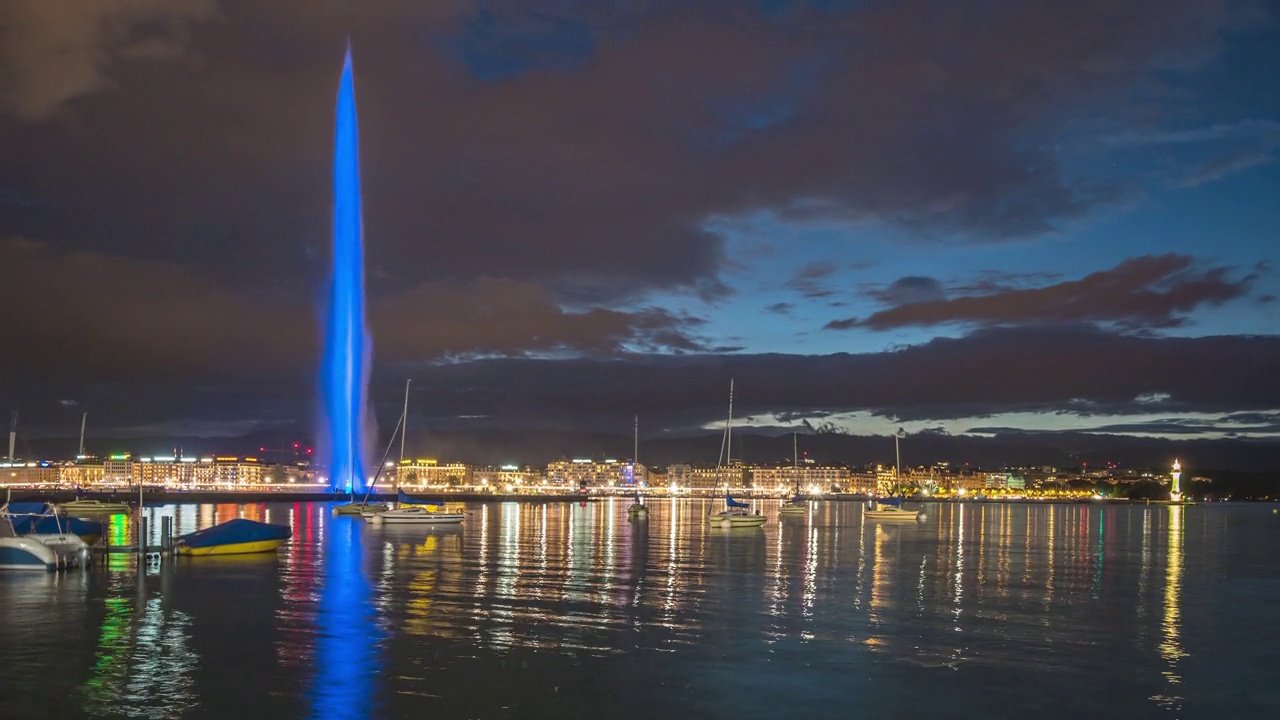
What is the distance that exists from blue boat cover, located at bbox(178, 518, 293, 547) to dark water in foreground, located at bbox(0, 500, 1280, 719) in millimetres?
1559

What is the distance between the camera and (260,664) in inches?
749

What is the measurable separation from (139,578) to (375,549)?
57.3ft

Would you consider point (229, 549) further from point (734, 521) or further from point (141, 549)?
point (734, 521)

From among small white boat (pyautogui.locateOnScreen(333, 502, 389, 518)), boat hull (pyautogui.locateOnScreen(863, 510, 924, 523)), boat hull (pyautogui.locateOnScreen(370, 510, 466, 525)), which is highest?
boat hull (pyautogui.locateOnScreen(370, 510, 466, 525))

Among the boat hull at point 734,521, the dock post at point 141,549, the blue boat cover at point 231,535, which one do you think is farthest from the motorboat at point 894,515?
the dock post at point 141,549

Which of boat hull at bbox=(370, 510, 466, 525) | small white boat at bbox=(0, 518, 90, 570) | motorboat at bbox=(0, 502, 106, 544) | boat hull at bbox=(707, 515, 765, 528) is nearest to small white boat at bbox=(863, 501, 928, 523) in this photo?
boat hull at bbox=(707, 515, 765, 528)

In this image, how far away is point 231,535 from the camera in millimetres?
42250

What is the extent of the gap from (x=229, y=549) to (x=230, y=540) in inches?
13.8

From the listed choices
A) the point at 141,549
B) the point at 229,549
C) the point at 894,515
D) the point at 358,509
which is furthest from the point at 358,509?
the point at 141,549

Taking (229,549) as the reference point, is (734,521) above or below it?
below

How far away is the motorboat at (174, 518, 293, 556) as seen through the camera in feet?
136

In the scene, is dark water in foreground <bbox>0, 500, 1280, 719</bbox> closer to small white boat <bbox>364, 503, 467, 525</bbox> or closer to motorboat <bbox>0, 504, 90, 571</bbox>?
motorboat <bbox>0, 504, 90, 571</bbox>

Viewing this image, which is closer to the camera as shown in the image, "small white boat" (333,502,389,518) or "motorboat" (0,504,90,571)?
"motorboat" (0,504,90,571)

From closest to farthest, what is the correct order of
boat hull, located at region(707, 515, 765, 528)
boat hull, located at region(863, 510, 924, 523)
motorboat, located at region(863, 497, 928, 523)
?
boat hull, located at region(707, 515, 765, 528), boat hull, located at region(863, 510, 924, 523), motorboat, located at region(863, 497, 928, 523)
